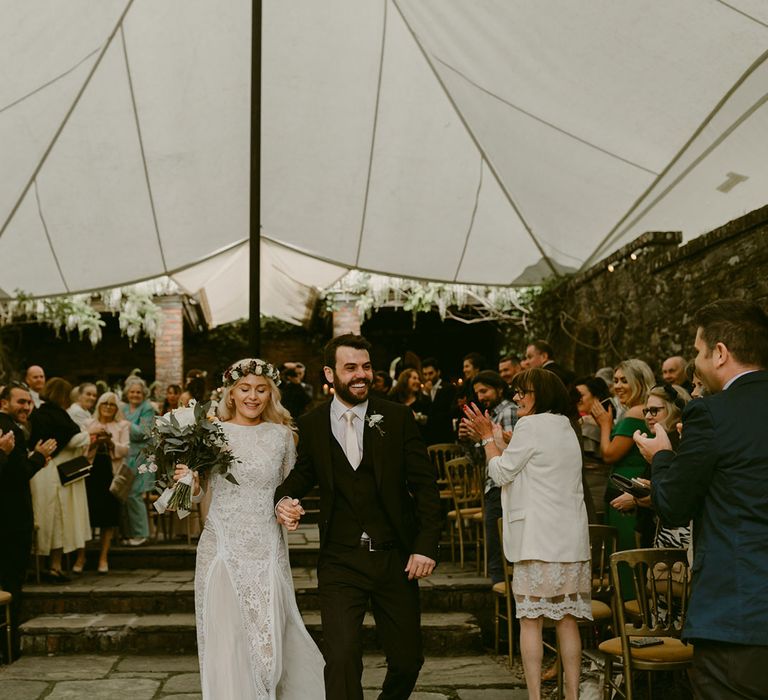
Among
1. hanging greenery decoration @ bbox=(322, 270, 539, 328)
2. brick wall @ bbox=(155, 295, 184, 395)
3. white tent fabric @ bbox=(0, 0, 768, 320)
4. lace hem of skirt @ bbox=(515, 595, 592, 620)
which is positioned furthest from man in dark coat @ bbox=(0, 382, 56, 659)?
Result: brick wall @ bbox=(155, 295, 184, 395)

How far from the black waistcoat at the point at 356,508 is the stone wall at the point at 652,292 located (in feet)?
9.30

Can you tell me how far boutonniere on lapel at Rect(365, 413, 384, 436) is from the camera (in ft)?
11.8

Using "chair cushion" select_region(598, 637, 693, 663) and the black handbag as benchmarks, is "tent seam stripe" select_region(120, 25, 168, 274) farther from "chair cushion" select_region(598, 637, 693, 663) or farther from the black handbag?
"chair cushion" select_region(598, 637, 693, 663)

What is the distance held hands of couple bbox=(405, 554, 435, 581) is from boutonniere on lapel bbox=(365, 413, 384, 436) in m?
0.49

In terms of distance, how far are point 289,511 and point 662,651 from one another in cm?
154

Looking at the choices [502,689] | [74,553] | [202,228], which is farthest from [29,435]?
[502,689]

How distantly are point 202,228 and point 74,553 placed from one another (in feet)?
9.24

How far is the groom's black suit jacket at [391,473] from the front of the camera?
3543 millimetres

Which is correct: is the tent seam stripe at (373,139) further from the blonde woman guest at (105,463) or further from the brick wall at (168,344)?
the brick wall at (168,344)

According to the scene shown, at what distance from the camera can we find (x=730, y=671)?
239cm

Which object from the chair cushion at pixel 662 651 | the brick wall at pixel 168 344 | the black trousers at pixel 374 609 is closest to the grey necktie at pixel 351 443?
the black trousers at pixel 374 609

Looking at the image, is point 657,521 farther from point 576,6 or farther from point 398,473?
point 576,6

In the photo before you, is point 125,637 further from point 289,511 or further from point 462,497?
point 462,497

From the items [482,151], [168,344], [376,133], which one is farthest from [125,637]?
[168,344]
